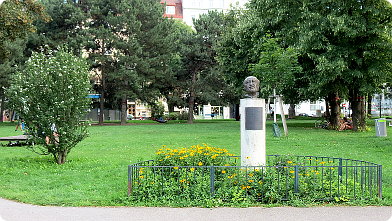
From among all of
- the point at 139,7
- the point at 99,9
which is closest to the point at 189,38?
the point at 139,7

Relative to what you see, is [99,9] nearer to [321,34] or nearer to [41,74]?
[321,34]

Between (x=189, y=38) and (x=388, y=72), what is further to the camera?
(x=189, y=38)

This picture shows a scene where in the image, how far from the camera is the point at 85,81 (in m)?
12.4

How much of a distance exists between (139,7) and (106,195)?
132ft

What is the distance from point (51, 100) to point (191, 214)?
7242mm

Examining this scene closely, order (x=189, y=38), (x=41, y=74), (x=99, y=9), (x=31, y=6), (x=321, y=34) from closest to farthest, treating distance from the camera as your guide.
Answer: (x=41, y=74) < (x=31, y=6) < (x=321, y=34) < (x=99, y=9) < (x=189, y=38)

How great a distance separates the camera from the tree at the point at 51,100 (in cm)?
1182

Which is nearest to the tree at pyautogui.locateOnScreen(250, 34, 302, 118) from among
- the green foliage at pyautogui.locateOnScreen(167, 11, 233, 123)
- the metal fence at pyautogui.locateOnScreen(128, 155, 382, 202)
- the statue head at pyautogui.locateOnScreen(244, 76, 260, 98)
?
the statue head at pyautogui.locateOnScreen(244, 76, 260, 98)

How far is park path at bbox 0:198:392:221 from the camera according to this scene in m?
6.18

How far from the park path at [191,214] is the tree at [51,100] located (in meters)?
5.23

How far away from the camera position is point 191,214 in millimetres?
6402

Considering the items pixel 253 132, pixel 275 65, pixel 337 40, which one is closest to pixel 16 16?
pixel 275 65

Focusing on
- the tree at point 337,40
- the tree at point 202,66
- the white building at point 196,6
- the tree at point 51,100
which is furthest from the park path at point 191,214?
the white building at point 196,6

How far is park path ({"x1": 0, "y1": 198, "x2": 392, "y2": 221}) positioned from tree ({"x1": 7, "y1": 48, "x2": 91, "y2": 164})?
17.2 ft
